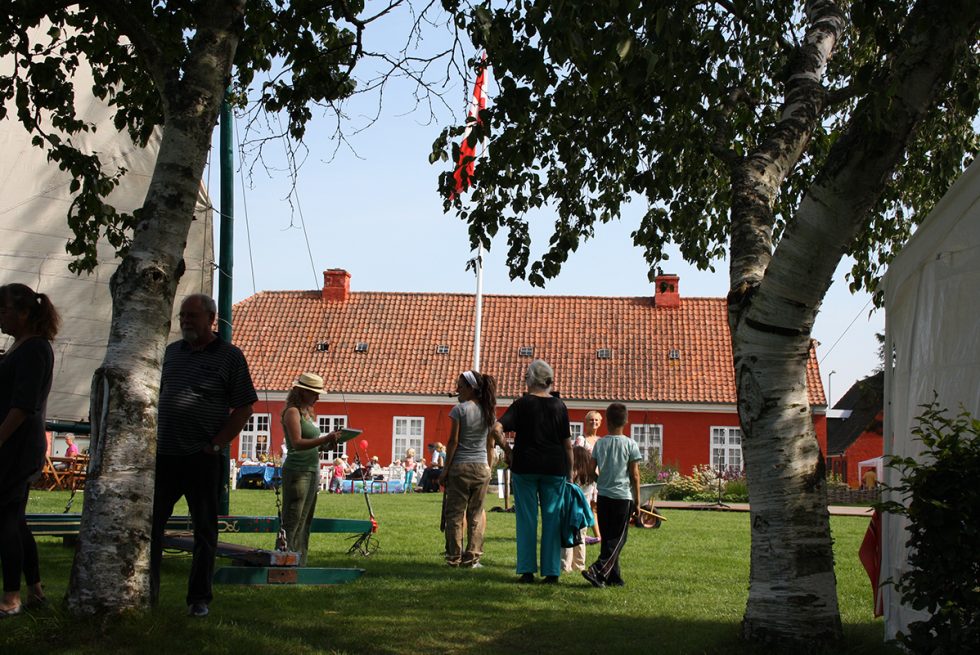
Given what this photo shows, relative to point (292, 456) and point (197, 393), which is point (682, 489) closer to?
point (292, 456)

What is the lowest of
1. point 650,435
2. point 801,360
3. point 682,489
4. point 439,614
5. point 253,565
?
Answer: point 439,614

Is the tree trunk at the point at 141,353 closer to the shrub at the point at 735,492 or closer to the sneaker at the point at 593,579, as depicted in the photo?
the sneaker at the point at 593,579

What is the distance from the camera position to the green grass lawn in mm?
5578

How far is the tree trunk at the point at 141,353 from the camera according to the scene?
5605 mm

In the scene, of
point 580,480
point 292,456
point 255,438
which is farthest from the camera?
point 255,438

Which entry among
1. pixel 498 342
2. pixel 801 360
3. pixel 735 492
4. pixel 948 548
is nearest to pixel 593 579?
pixel 801 360

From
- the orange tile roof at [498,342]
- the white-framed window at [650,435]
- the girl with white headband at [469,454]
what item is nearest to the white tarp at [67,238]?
the girl with white headband at [469,454]

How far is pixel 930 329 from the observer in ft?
19.2

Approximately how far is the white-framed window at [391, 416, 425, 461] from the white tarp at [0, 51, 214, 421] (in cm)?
3194

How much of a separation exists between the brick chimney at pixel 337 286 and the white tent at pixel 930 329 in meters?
41.9

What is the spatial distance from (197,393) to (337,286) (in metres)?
41.5

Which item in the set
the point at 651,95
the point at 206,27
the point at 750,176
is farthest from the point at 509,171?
the point at 206,27

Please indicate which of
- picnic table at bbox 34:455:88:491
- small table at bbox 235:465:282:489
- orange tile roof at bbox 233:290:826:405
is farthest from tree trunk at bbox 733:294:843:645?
orange tile roof at bbox 233:290:826:405

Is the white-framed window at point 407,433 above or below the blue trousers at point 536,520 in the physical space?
above
